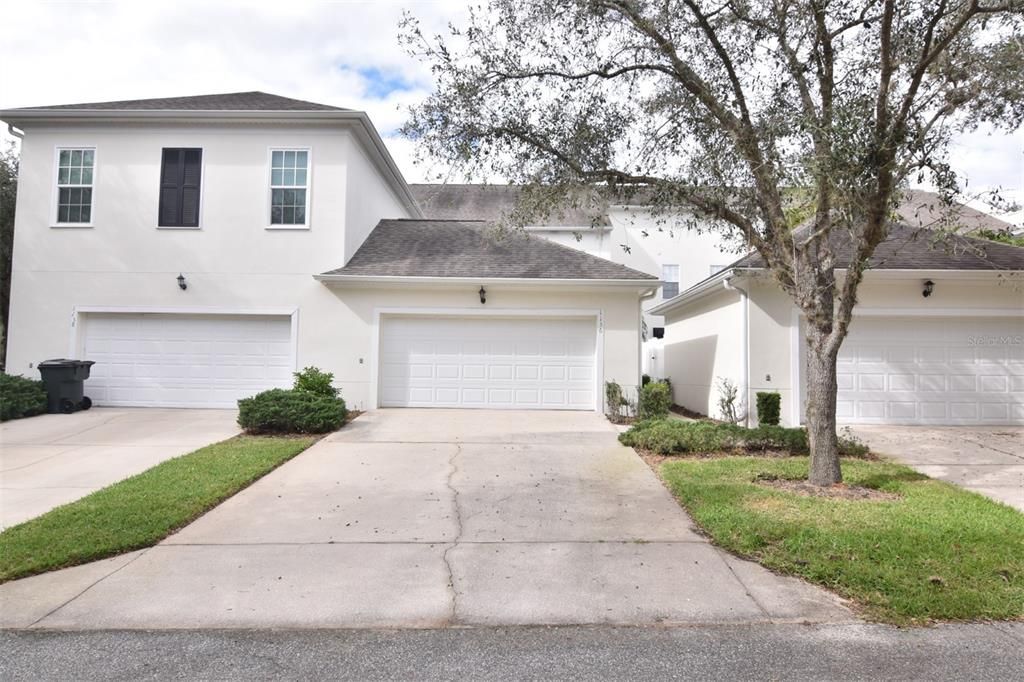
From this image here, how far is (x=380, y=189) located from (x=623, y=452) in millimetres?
11167

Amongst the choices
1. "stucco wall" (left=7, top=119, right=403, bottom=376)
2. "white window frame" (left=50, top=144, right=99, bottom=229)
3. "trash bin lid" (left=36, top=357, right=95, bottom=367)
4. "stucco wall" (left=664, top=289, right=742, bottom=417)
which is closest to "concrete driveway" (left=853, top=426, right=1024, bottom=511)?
"stucco wall" (left=664, top=289, right=742, bottom=417)

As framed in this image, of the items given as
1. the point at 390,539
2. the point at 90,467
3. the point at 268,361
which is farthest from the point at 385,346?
the point at 390,539

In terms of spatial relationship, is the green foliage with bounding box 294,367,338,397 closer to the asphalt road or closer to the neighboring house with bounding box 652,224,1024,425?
the asphalt road

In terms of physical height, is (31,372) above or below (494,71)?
below

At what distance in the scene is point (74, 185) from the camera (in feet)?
45.5

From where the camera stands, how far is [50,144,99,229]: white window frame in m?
13.8

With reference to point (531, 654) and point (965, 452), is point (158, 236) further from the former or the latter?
point (965, 452)

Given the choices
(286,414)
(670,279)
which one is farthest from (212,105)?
(670,279)

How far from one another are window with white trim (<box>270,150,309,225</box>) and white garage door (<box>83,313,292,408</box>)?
230 centimetres

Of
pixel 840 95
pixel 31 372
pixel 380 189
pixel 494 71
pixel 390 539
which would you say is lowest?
pixel 390 539

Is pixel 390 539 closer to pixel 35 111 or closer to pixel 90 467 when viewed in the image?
pixel 90 467

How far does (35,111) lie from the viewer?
44.3 feet

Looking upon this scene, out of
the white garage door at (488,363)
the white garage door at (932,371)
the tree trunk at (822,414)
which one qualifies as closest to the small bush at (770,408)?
the white garage door at (932,371)

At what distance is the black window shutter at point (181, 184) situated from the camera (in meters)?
13.9
